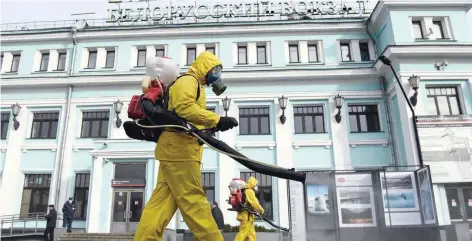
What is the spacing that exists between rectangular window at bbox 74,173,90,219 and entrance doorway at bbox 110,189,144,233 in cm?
186

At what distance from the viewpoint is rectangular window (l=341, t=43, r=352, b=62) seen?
797 inches

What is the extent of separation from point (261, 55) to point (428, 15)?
8.67 metres

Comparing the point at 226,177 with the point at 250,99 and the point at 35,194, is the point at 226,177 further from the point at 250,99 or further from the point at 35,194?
the point at 35,194

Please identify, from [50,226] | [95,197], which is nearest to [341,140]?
[95,197]

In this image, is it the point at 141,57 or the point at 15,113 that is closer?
the point at 15,113

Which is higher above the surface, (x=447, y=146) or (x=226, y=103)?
(x=226, y=103)

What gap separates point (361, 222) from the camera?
459 inches

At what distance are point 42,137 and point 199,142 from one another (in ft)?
63.1

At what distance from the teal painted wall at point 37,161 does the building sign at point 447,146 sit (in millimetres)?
17961

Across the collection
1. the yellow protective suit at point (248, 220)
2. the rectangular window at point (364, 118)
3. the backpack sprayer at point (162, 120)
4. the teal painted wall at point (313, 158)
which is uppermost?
the rectangular window at point (364, 118)

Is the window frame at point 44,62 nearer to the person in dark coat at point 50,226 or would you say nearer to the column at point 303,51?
the person in dark coat at point 50,226

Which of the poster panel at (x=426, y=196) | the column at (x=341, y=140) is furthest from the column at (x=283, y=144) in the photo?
the poster panel at (x=426, y=196)

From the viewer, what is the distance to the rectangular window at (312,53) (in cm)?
2048

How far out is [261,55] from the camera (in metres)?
20.8
